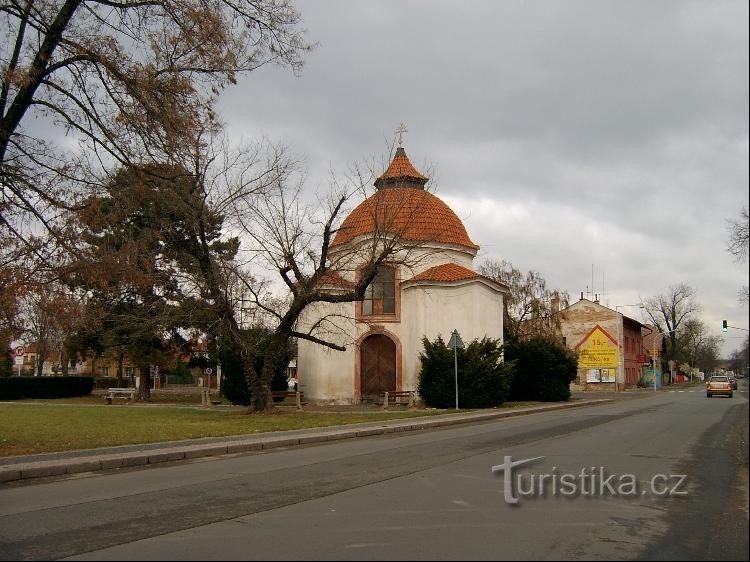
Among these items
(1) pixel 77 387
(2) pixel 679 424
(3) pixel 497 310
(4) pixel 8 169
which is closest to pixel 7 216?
(4) pixel 8 169

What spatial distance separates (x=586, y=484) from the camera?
9555mm

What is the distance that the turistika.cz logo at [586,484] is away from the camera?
900 cm

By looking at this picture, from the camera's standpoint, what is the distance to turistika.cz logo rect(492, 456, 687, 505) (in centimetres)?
900

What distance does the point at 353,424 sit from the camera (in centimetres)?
2048

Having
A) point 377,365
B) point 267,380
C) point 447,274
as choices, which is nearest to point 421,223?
point 447,274

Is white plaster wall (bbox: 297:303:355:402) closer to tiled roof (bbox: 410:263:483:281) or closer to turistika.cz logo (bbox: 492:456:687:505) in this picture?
tiled roof (bbox: 410:263:483:281)

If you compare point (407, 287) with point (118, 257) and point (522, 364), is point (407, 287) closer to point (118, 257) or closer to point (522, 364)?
point (522, 364)

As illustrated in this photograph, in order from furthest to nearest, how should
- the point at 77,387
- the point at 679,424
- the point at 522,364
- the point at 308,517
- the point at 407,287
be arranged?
the point at 77,387 → the point at 522,364 → the point at 407,287 → the point at 679,424 → the point at 308,517

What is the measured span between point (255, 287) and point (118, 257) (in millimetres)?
13432

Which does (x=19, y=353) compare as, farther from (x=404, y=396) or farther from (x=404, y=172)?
(x=404, y=172)

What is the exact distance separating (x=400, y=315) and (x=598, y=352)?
3029 centimetres

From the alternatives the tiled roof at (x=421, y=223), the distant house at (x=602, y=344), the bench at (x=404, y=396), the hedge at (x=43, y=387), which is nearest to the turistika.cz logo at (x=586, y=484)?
the tiled roof at (x=421, y=223)

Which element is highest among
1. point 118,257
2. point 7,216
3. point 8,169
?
point 8,169

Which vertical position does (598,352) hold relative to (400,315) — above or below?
below
